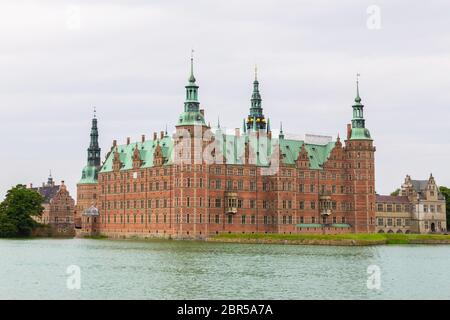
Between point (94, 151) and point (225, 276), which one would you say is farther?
point (94, 151)

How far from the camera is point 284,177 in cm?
11994

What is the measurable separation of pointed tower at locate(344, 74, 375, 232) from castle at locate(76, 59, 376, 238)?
15cm

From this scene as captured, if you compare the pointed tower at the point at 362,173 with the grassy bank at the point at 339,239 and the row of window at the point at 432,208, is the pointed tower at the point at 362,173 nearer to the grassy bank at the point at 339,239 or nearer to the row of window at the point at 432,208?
the row of window at the point at 432,208

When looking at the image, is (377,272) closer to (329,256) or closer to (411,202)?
(329,256)

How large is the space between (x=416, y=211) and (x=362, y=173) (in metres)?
20.4

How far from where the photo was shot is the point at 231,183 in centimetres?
11669

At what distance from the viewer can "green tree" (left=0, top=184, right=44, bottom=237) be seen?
12562 centimetres

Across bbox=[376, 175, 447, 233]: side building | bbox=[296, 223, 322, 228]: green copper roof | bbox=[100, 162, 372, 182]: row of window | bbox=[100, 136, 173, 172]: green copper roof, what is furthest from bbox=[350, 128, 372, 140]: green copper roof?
bbox=[100, 136, 173, 172]: green copper roof

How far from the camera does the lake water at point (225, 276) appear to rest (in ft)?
138

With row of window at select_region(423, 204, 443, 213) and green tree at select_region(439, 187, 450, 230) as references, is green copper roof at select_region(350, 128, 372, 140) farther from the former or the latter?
green tree at select_region(439, 187, 450, 230)

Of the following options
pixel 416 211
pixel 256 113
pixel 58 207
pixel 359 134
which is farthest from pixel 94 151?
pixel 416 211

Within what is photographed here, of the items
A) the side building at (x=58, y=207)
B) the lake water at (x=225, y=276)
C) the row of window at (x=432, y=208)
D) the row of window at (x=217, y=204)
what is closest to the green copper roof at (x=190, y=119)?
the row of window at (x=217, y=204)

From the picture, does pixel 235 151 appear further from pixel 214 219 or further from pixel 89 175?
pixel 89 175
